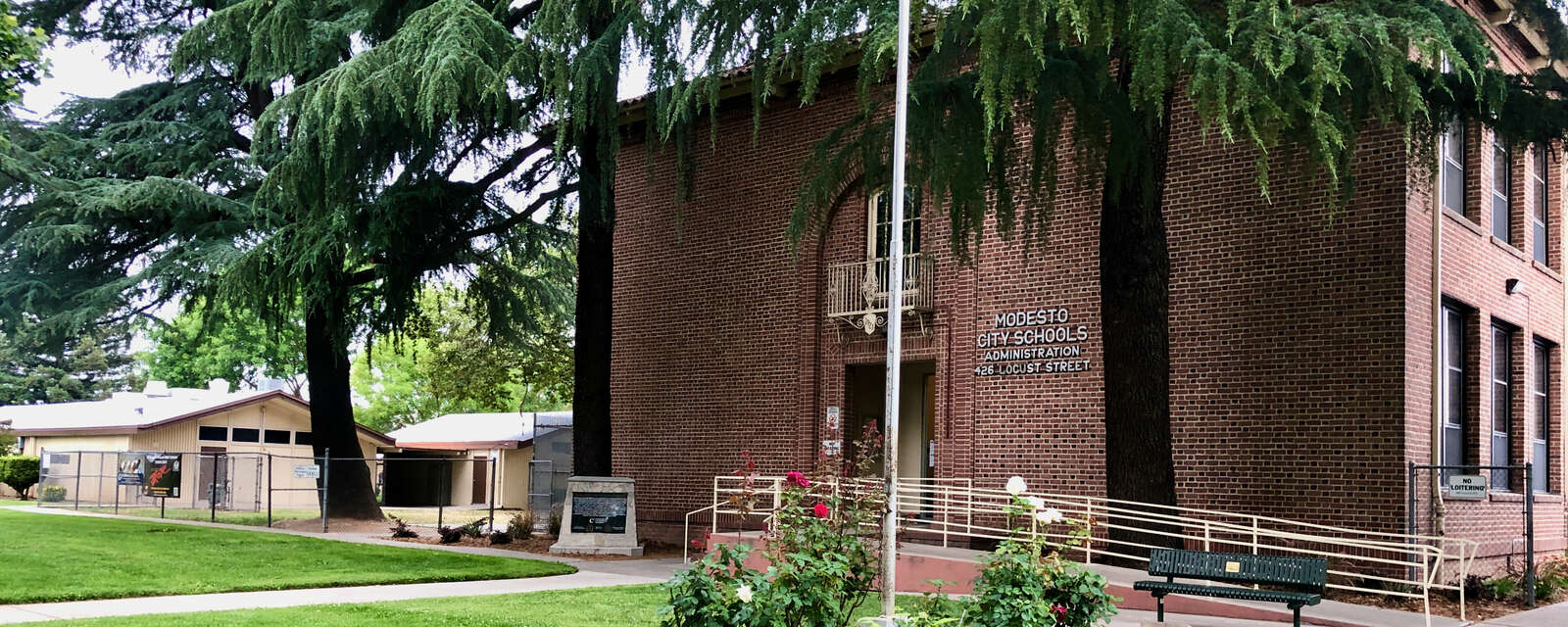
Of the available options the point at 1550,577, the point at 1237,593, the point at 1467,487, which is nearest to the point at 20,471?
the point at 1467,487

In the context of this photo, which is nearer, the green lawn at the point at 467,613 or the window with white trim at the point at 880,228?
the green lawn at the point at 467,613

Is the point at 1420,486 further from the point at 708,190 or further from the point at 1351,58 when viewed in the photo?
the point at 708,190

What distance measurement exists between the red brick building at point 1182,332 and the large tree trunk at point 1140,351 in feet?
4.71

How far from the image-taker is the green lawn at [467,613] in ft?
38.8

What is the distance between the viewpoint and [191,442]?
41.0m

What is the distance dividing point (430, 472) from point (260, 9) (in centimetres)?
2706

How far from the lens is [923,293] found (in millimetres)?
20797

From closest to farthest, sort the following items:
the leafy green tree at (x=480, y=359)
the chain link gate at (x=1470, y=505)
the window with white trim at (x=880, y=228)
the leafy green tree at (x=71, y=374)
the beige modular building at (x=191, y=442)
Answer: the chain link gate at (x=1470, y=505) → the window with white trim at (x=880, y=228) → the leafy green tree at (x=480, y=359) → the beige modular building at (x=191, y=442) → the leafy green tree at (x=71, y=374)

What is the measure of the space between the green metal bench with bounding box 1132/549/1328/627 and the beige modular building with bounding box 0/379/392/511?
→ 28683mm

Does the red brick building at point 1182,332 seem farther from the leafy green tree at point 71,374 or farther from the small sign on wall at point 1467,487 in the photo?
the leafy green tree at point 71,374

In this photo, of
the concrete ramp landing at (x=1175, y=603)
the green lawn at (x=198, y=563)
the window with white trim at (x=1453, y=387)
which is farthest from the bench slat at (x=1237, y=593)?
the green lawn at (x=198, y=563)

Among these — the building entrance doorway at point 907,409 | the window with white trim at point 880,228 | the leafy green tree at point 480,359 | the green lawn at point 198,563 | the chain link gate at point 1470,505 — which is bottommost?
the green lawn at point 198,563

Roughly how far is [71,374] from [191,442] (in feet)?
136

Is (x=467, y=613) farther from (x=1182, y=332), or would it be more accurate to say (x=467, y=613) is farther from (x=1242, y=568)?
(x=1182, y=332)
